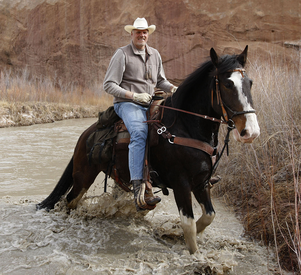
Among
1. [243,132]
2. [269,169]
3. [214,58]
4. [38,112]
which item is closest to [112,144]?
[214,58]

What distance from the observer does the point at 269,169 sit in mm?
3068

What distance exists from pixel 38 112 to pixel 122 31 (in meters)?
7.08

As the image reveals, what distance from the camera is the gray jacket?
10.1 ft

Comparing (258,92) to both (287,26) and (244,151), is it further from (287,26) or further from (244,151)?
(287,26)

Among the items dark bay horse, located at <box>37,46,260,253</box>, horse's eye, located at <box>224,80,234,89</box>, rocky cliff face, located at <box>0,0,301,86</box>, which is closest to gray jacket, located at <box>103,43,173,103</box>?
dark bay horse, located at <box>37,46,260,253</box>

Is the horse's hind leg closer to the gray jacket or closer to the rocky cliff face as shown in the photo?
the gray jacket

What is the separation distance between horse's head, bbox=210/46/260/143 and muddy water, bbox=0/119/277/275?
4.03 feet

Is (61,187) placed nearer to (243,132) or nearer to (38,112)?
(243,132)

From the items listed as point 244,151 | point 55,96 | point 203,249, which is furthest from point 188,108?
point 55,96

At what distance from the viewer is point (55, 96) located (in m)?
13.7

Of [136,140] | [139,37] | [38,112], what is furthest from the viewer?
[38,112]

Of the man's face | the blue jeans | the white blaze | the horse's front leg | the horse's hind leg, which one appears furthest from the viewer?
the man's face

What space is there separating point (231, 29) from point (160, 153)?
12.7m

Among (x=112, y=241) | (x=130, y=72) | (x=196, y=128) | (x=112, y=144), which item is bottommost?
(x=112, y=241)
